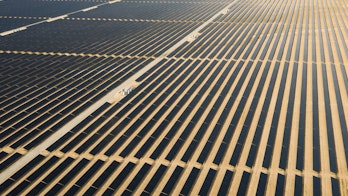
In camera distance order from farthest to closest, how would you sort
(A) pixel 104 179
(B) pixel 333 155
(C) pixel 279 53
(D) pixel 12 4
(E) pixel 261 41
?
(D) pixel 12 4
(E) pixel 261 41
(C) pixel 279 53
(B) pixel 333 155
(A) pixel 104 179

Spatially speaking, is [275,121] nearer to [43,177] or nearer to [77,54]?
[43,177]

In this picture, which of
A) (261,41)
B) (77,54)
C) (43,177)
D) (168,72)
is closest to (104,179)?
(43,177)

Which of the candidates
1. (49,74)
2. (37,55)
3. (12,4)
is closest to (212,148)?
(49,74)

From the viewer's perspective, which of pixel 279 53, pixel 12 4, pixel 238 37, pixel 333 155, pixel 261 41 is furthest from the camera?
pixel 12 4

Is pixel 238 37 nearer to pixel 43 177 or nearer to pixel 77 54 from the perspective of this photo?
pixel 77 54

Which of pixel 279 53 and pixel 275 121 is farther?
pixel 279 53

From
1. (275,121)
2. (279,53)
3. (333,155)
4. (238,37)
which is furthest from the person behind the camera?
(238,37)
